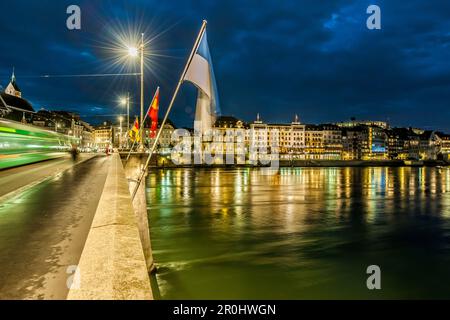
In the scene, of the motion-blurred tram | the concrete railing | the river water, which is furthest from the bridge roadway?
the motion-blurred tram

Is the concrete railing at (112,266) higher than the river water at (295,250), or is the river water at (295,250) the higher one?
the concrete railing at (112,266)

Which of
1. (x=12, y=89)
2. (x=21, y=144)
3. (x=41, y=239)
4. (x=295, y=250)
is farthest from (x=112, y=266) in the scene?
(x=12, y=89)

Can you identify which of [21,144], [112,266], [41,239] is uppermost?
[21,144]

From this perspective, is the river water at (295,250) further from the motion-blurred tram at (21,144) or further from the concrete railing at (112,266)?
the motion-blurred tram at (21,144)

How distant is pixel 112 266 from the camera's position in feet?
14.8

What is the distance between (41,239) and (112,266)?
3.14m

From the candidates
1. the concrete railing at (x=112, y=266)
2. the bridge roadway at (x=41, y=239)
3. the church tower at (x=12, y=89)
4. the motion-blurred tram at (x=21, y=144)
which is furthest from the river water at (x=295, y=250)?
the church tower at (x=12, y=89)

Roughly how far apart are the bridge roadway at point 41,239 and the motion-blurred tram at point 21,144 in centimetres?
1286

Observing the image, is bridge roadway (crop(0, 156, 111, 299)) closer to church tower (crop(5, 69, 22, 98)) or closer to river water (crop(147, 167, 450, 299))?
river water (crop(147, 167, 450, 299))

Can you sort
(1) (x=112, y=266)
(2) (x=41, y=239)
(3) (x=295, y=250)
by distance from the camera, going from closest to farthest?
(1) (x=112, y=266), (2) (x=41, y=239), (3) (x=295, y=250)

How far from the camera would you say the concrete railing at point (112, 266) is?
3961 mm

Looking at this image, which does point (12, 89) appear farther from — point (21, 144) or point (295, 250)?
point (295, 250)

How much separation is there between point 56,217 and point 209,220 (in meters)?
18.5
